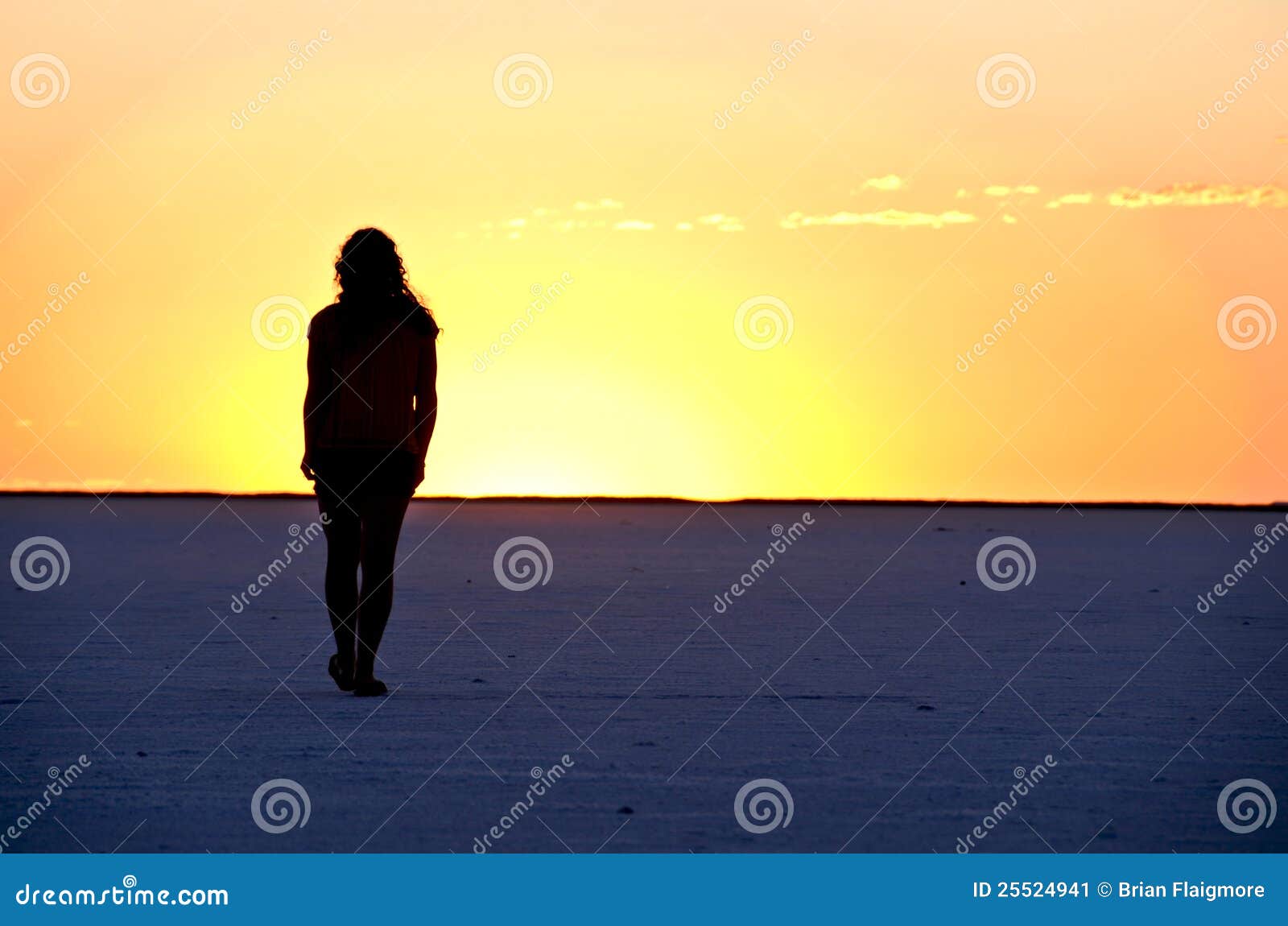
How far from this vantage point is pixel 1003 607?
11.4 m

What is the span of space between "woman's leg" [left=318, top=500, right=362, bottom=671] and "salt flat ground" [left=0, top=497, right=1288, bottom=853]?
31 cm

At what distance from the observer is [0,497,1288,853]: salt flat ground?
4441 millimetres

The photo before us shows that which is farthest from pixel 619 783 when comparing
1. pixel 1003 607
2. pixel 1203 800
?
pixel 1003 607

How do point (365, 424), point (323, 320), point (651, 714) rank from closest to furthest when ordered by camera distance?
point (651, 714) → point (365, 424) → point (323, 320)

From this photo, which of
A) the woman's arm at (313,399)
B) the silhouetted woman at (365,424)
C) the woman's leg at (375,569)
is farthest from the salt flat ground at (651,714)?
the woman's arm at (313,399)

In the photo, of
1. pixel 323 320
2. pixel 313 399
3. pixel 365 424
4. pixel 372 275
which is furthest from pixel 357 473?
pixel 372 275

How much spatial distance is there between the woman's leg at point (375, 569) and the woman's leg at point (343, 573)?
4cm

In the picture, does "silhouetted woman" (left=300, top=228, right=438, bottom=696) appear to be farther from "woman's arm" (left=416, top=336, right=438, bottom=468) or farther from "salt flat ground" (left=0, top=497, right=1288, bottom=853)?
"salt flat ground" (left=0, top=497, right=1288, bottom=853)

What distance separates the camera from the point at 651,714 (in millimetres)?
6285

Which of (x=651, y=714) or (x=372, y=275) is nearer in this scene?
(x=651, y=714)

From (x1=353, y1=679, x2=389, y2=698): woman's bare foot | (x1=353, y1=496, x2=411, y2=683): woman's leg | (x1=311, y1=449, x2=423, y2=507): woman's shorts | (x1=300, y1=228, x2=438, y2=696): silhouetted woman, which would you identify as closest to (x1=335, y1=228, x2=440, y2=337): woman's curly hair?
(x1=300, y1=228, x2=438, y2=696): silhouetted woman

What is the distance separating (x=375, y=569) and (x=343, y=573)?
0.47 feet

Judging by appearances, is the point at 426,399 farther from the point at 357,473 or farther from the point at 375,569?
the point at 375,569

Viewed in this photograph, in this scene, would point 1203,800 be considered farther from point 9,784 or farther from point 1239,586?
point 1239,586
